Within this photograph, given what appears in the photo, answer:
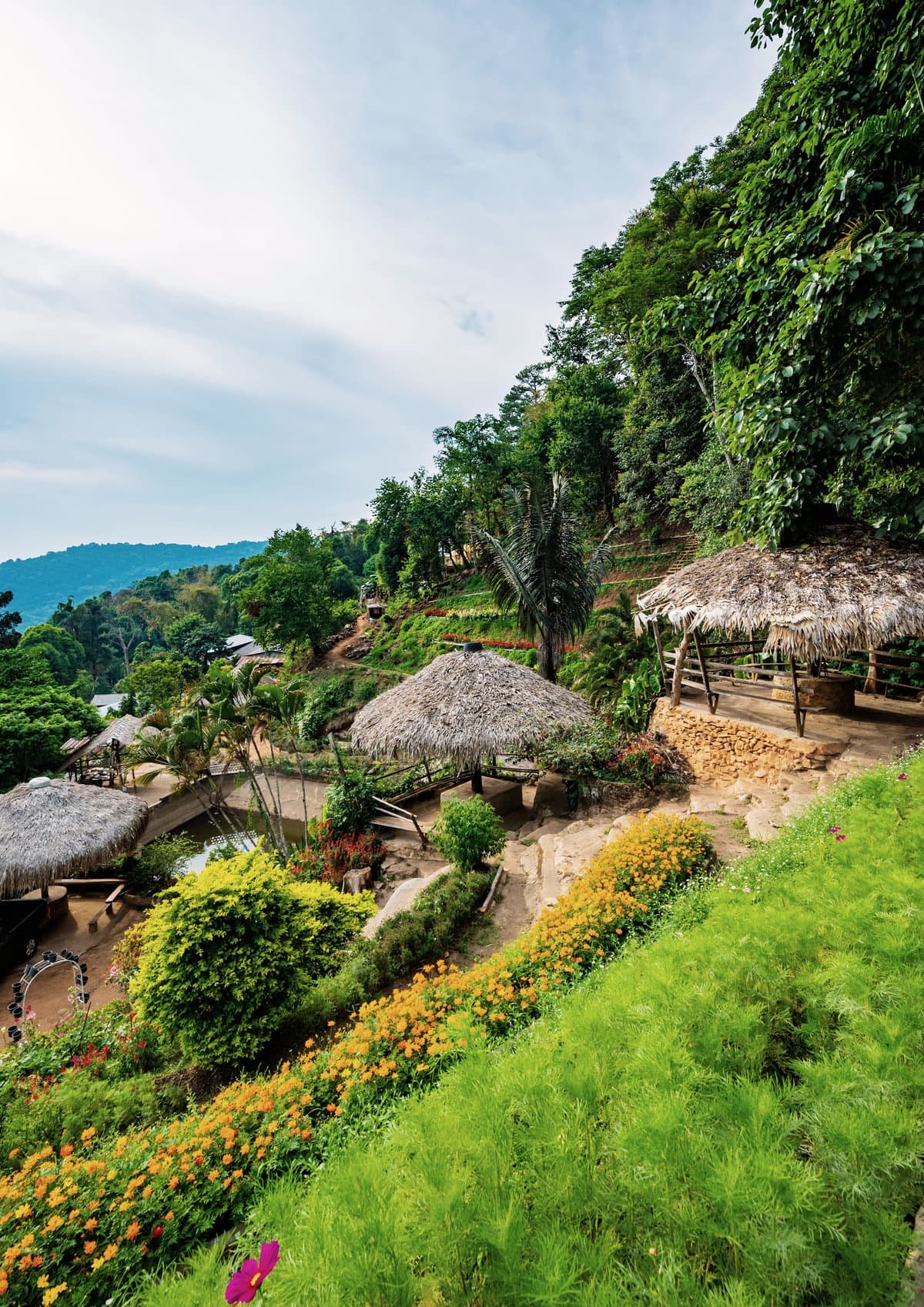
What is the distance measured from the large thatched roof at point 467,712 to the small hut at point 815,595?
2.65 m

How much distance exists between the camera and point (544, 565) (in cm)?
1255

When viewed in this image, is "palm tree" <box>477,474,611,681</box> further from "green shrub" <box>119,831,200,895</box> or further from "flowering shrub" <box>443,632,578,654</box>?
"green shrub" <box>119,831,200,895</box>

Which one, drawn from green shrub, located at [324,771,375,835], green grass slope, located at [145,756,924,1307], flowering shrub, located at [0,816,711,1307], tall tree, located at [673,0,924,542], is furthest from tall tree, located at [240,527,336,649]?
green grass slope, located at [145,756,924,1307]

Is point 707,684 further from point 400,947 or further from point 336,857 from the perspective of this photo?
point 336,857

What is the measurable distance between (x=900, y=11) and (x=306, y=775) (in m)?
17.2

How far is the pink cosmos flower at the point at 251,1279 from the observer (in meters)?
1.36

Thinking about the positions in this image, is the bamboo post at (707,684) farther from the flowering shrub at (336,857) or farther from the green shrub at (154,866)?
the green shrub at (154,866)

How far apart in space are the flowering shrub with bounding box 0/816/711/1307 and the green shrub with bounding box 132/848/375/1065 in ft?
1.75

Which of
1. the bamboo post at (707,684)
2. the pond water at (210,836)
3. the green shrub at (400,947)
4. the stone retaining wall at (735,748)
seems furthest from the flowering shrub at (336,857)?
the bamboo post at (707,684)

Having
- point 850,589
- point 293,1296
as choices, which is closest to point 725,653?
point 850,589

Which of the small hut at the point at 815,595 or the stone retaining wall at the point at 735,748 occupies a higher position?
the small hut at the point at 815,595

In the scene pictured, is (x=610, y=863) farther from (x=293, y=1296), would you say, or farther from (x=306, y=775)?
(x=306, y=775)

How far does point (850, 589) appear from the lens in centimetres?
680

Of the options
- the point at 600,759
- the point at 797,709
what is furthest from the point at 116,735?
the point at 797,709
